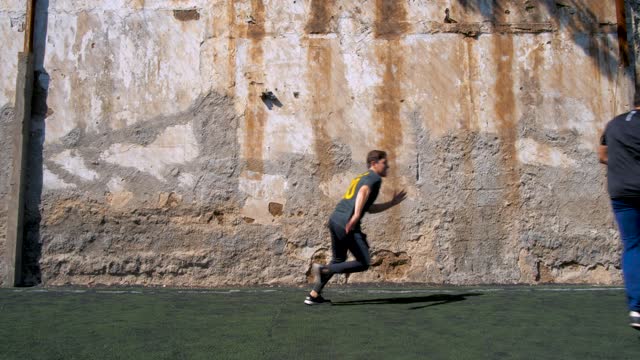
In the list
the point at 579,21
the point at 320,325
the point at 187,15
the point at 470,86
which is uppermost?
the point at 187,15

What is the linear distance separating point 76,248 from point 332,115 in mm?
3145

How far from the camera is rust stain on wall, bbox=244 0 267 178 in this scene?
659 centimetres

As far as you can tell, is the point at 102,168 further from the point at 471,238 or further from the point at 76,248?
the point at 471,238

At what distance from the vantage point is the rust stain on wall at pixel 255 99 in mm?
6590

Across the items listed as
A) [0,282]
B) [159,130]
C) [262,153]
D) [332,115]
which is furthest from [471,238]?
[0,282]

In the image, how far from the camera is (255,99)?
6660 mm

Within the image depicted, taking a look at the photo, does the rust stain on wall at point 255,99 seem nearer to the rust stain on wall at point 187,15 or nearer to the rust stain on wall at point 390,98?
the rust stain on wall at point 187,15

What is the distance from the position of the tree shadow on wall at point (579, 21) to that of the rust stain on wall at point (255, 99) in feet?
7.47

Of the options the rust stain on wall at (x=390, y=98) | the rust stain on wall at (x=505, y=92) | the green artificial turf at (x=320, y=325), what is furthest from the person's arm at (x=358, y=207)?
the rust stain on wall at (x=505, y=92)

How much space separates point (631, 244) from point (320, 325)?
6.43ft

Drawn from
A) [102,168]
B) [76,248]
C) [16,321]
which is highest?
[102,168]

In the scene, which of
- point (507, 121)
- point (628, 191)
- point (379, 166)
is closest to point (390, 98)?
point (507, 121)

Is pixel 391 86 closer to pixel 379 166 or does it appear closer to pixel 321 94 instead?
pixel 321 94

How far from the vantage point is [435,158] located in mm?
6559
